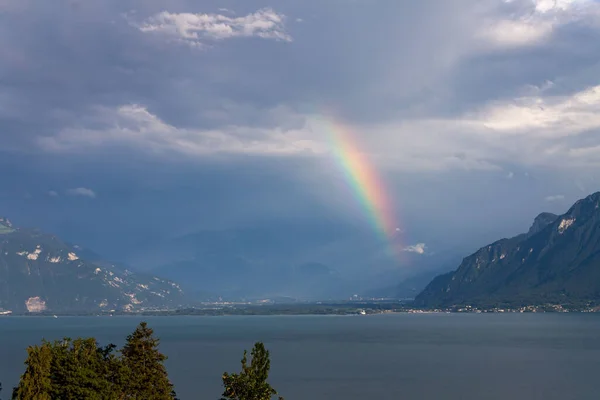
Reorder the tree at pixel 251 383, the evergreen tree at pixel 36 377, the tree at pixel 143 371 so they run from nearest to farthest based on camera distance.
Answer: the evergreen tree at pixel 36 377 < the tree at pixel 251 383 < the tree at pixel 143 371

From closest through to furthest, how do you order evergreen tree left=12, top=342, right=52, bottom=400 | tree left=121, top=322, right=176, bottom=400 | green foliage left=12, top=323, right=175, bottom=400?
evergreen tree left=12, top=342, right=52, bottom=400
green foliage left=12, top=323, right=175, bottom=400
tree left=121, top=322, right=176, bottom=400

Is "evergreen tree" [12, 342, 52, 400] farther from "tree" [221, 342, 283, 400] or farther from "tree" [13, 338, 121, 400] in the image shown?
"tree" [221, 342, 283, 400]

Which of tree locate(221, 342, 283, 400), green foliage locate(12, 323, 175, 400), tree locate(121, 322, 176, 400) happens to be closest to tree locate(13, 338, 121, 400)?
green foliage locate(12, 323, 175, 400)

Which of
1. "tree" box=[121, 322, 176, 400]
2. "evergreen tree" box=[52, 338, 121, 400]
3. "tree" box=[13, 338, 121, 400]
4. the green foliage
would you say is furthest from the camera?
"tree" box=[121, 322, 176, 400]

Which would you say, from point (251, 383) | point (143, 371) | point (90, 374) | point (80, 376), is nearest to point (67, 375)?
point (80, 376)

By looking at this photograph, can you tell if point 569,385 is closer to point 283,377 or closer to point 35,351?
point 283,377

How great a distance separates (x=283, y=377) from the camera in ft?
533

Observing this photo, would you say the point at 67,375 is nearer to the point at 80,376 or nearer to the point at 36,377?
the point at 80,376

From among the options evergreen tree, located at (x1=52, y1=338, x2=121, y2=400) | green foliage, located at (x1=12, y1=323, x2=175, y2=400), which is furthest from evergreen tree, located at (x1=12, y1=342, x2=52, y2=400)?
evergreen tree, located at (x1=52, y1=338, x2=121, y2=400)

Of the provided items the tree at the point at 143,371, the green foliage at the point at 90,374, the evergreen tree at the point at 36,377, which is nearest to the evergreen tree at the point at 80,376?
the green foliage at the point at 90,374

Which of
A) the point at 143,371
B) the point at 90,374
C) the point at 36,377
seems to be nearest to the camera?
the point at 36,377

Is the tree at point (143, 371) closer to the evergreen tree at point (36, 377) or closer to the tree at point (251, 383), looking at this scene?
the evergreen tree at point (36, 377)

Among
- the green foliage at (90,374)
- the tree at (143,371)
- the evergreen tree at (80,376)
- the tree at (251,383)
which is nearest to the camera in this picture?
the green foliage at (90,374)

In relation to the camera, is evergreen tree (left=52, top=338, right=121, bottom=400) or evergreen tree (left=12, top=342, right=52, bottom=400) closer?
evergreen tree (left=12, top=342, right=52, bottom=400)
